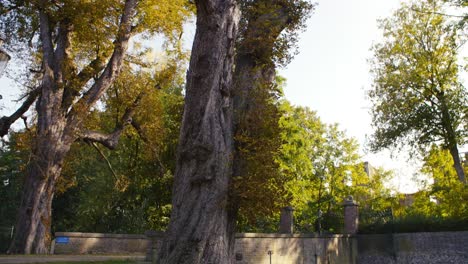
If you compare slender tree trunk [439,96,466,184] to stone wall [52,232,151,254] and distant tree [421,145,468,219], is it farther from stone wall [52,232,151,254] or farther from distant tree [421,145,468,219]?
stone wall [52,232,151,254]

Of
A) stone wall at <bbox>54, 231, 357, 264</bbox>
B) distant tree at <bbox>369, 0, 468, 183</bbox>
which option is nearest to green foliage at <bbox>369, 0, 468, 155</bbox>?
distant tree at <bbox>369, 0, 468, 183</bbox>

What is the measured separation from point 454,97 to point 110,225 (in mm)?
21925

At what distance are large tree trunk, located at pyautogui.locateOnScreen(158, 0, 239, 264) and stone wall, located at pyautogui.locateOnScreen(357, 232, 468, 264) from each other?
52.7 feet

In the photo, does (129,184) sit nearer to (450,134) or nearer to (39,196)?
(39,196)

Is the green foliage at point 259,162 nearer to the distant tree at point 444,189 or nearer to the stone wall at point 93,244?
the stone wall at point 93,244

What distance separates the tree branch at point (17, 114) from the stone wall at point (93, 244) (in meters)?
4.37

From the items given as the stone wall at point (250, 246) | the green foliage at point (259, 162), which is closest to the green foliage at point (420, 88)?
the stone wall at point (250, 246)

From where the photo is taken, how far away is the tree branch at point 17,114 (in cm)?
1393

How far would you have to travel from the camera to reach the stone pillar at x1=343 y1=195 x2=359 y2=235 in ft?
72.1

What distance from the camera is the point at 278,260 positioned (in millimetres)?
15844

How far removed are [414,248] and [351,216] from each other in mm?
3480

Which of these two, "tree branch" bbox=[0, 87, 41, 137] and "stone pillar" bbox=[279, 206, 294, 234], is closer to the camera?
"tree branch" bbox=[0, 87, 41, 137]

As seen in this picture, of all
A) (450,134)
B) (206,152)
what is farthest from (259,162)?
(450,134)

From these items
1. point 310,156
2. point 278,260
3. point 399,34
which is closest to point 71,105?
point 278,260
